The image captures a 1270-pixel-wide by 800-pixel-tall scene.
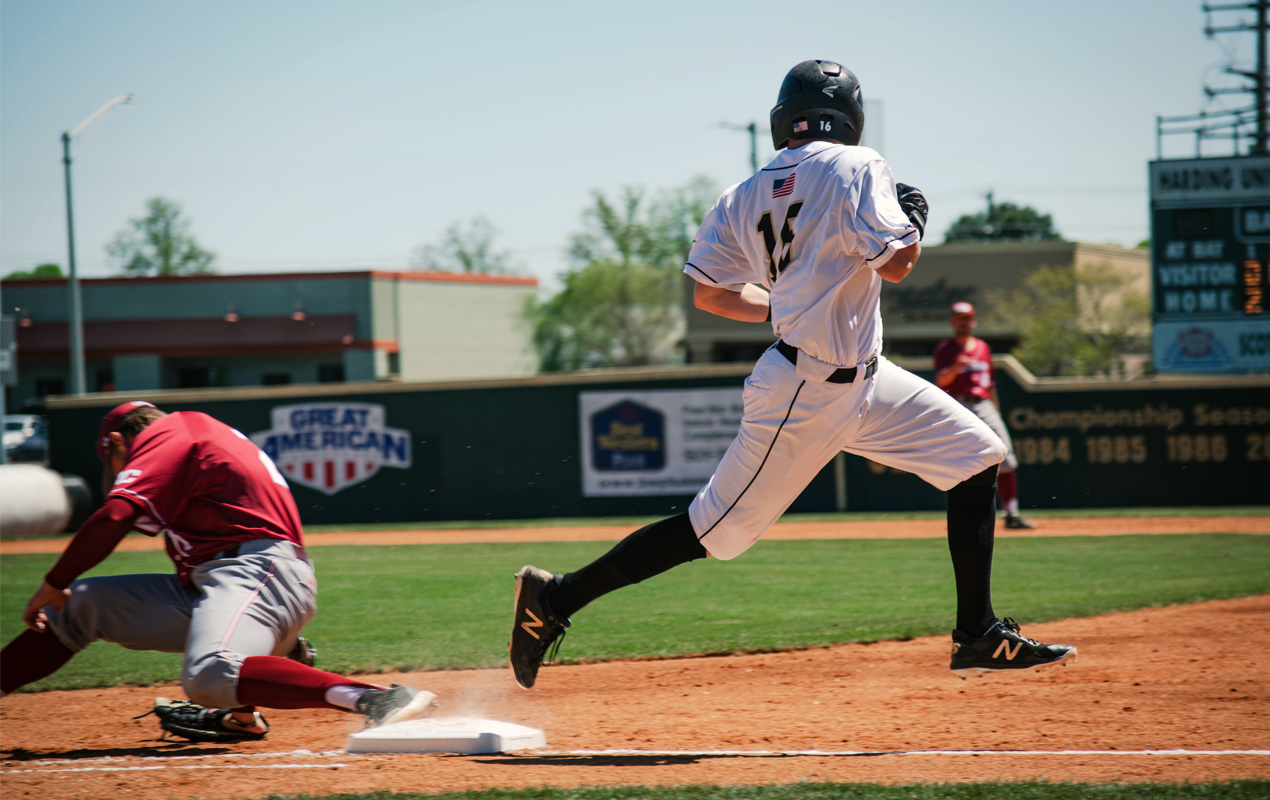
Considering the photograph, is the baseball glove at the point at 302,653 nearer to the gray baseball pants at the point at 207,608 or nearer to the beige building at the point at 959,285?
the gray baseball pants at the point at 207,608

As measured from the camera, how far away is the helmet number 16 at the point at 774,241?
3.71 metres

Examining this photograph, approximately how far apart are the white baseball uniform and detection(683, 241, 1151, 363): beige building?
3534 cm

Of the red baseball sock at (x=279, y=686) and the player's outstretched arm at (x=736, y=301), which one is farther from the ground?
the player's outstretched arm at (x=736, y=301)

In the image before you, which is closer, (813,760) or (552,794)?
(552,794)

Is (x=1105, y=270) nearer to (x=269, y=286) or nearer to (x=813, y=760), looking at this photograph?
(x=269, y=286)

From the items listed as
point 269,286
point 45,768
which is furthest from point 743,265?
point 269,286

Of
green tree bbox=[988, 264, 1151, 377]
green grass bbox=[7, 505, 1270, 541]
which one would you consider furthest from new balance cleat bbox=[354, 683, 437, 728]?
green tree bbox=[988, 264, 1151, 377]

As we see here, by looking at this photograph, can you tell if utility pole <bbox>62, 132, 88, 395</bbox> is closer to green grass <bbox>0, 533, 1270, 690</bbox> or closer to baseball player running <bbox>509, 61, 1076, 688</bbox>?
green grass <bbox>0, 533, 1270, 690</bbox>

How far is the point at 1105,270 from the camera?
128ft

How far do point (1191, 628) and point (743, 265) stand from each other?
12.8ft

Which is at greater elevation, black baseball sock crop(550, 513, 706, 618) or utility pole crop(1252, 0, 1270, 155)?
utility pole crop(1252, 0, 1270, 155)

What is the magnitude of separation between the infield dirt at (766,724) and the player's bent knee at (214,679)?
0.25m

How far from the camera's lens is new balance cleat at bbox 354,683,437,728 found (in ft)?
12.5

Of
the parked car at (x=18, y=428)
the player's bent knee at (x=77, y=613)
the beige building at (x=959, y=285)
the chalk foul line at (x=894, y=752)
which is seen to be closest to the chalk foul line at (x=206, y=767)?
the player's bent knee at (x=77, y=613)
